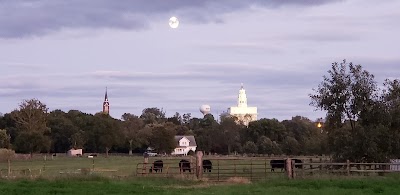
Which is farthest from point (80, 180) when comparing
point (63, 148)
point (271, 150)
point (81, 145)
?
point (63, 148)

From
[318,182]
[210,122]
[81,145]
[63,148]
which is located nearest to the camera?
[318,182]

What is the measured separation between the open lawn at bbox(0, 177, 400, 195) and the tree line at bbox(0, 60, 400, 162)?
21.6 ft

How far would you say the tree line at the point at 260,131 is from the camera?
37.0m

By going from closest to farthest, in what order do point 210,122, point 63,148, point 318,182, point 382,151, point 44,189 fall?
point 44,189, point 318,182, point 382,151, point 63,148, point 210,122

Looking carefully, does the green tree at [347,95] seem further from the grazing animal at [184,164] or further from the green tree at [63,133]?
the green tree at [63,133]

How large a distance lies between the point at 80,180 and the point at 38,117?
6865 centimetres

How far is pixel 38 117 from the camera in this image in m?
98.1

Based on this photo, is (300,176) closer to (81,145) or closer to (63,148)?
(81,145)

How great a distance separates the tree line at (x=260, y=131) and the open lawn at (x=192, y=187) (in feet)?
21.6

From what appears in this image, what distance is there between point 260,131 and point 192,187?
80.4 m

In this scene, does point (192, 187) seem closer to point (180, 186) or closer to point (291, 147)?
point (180, 186)

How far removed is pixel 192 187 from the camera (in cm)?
2889

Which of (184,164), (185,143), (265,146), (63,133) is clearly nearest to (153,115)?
(185,143)

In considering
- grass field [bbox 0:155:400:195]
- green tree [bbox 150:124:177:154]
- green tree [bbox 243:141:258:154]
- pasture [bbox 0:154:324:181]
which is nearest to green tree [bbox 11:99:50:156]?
green tree [bbox 150:124:177:154]
